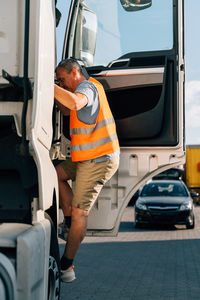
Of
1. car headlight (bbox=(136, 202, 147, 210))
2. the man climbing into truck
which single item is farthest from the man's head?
car headlight (bbox=(136, 202, 147, 210))

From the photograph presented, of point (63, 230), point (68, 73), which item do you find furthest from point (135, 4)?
point (63, 230)

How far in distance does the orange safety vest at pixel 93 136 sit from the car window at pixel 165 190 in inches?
535

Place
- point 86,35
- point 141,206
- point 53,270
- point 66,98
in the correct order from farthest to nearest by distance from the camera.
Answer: point 141,206
point 86,35
point 66,98
point 53,270

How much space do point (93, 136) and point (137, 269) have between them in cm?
493

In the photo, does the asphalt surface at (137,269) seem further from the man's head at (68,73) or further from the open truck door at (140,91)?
the man's head at (68,73)

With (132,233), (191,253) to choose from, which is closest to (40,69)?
(191,253)

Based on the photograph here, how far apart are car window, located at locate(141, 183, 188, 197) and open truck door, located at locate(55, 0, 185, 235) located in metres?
12.9

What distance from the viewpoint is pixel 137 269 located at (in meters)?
8.80

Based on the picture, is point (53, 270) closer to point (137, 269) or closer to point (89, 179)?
point (89, 179)

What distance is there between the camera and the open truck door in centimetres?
492

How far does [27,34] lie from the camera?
3.18 meters

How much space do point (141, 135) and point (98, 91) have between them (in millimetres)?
825

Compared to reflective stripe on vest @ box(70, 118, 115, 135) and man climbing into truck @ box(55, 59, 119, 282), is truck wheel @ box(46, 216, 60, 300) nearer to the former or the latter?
man climbing into truck @ box(55, 59, 119, 282)

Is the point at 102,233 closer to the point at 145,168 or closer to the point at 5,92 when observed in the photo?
the point at 145,168
